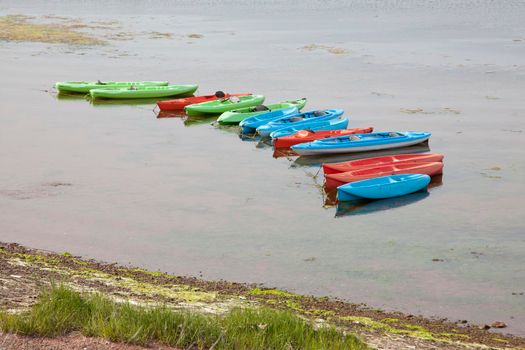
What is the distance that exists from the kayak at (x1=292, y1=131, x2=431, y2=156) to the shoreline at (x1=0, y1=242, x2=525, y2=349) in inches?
365

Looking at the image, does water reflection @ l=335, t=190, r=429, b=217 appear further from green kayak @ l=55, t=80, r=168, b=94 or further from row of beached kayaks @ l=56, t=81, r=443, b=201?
green kayak @ l=55, t=80, r=168, b=94

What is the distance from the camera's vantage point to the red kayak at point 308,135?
79.4 feet

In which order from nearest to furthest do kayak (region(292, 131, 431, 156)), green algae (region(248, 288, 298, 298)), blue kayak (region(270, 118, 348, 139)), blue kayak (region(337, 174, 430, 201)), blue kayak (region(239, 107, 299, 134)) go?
1. green algae (region(248, 288, 298, 298))
2. blue kayak (region(337, 174, 430, 201))
3. kayak (region(292, 131, 431, 156))
4. blue kayak (region(270, 118, 348, 139))
5. blue kayak (region(239, 107, 299, 134))

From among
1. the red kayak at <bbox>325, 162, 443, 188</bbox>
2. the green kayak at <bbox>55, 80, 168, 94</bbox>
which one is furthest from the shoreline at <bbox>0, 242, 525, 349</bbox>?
the green kayak at <bbox>55, 80, 168, 94</bbox>

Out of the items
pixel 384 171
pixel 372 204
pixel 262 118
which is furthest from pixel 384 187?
pixel 262 118

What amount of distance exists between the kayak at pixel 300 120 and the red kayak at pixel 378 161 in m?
4.17

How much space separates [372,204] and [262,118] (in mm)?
7988

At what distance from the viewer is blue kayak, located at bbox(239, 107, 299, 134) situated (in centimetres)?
2644

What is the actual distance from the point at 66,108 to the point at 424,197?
1460cm

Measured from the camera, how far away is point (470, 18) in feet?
180

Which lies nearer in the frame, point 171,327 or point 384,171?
point 171,327

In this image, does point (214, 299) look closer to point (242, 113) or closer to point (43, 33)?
point (242, 113)

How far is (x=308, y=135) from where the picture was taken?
2467 cm

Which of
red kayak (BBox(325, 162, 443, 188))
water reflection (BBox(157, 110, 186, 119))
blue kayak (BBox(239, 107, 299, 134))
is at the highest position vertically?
red kayak (BBox(325, 162, 443, 188))
